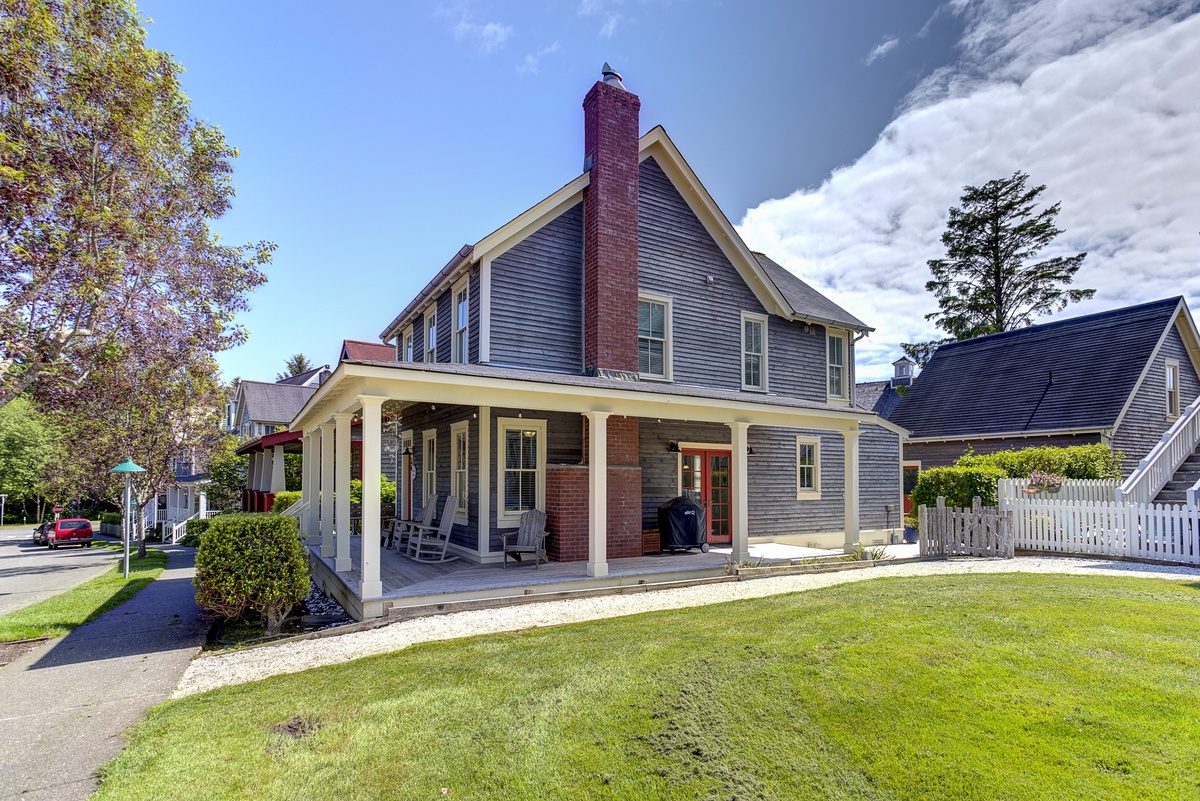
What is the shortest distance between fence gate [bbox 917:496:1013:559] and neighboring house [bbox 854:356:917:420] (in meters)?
19.0

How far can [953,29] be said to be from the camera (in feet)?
54.3

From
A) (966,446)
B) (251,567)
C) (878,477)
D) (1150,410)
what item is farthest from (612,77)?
(1150,410)

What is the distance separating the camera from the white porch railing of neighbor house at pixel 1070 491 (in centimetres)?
1334

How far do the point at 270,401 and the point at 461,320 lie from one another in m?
29.7

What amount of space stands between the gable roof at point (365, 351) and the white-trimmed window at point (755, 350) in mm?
8537

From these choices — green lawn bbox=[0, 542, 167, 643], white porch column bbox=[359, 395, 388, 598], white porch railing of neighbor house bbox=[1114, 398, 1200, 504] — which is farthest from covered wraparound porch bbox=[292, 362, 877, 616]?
white porch railing of neighbor house bbox=[1114, 398, 1200, 504]

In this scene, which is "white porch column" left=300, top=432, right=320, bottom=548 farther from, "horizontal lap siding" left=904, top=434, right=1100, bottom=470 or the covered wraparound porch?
"horizontal lap siding" left=904, top=434, right=1100, bottom=470

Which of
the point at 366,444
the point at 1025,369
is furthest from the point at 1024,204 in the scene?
the point at 366,444

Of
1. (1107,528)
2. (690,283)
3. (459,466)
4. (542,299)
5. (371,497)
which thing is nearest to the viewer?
(371,497)

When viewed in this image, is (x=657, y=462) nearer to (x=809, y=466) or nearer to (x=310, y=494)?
(x=809, y=466)

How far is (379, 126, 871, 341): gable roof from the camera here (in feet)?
37.7

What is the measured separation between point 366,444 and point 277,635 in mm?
2587

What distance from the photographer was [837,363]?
650 inches

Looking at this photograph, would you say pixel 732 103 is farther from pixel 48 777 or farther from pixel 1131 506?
pixel 48 777
